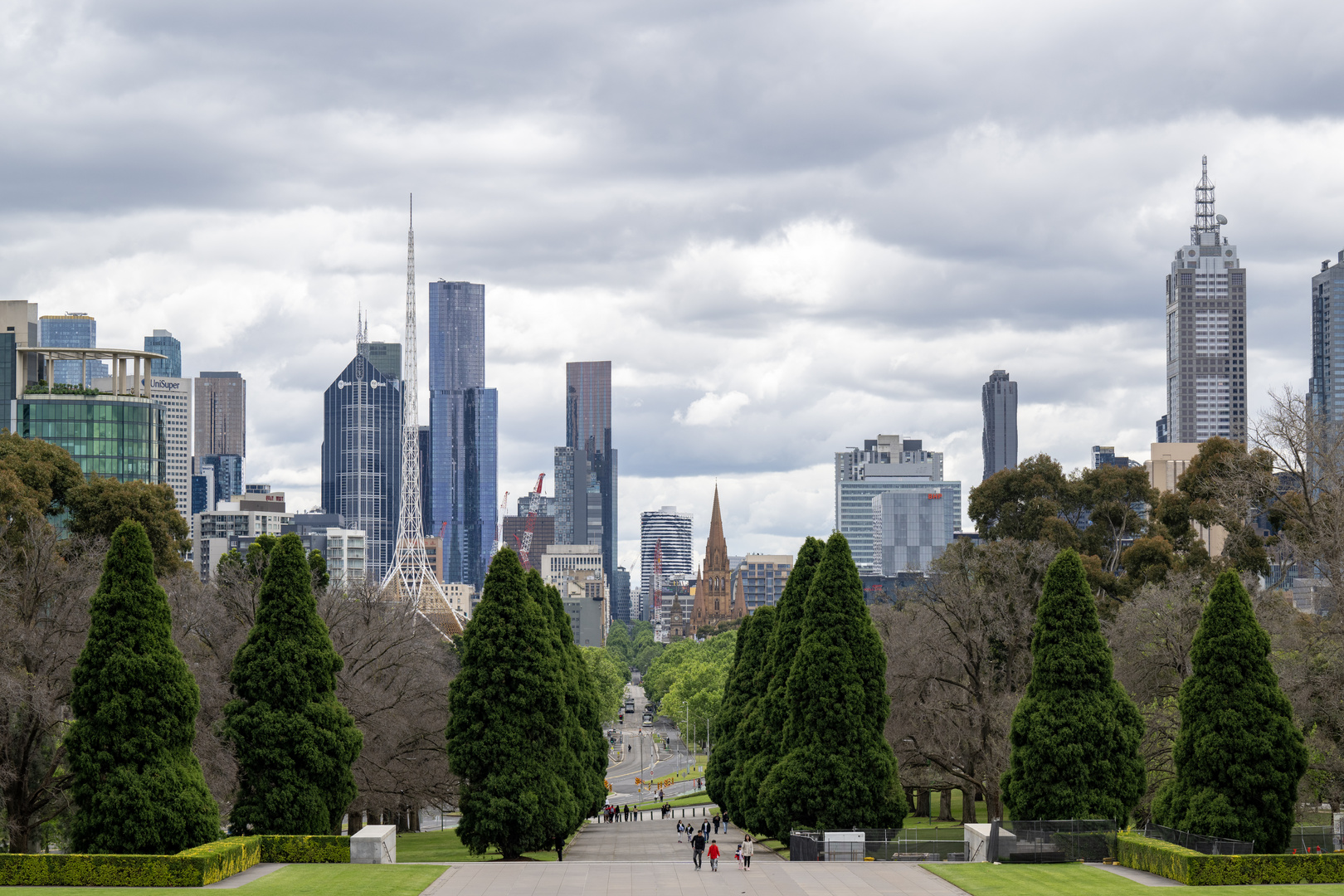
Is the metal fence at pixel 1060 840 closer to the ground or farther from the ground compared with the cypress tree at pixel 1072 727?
closer to the ground

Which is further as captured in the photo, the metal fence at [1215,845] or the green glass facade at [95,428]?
the green glass facade at [95,428]

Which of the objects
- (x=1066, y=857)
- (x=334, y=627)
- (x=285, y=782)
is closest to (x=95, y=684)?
(x=285, y=782)

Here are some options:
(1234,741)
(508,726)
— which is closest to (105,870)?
(508,726)

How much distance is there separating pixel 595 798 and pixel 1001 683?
18669mm

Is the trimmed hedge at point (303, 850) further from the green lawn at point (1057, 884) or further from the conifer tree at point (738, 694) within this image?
the conifer tree at point (738, 694)

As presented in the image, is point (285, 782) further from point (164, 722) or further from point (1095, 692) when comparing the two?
point (1095, 692)

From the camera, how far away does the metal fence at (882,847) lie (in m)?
46.6

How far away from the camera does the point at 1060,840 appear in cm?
4356

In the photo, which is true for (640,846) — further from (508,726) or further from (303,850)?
(303,850)

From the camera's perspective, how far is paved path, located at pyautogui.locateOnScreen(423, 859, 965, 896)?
119 ft

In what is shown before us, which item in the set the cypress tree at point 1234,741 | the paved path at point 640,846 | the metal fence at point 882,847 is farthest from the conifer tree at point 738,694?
the cypress tree at point 1234,741

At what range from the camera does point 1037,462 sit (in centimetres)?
7894

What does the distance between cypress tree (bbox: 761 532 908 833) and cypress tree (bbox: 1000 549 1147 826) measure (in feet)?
17.4

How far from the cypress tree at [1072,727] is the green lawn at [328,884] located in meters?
19.1
